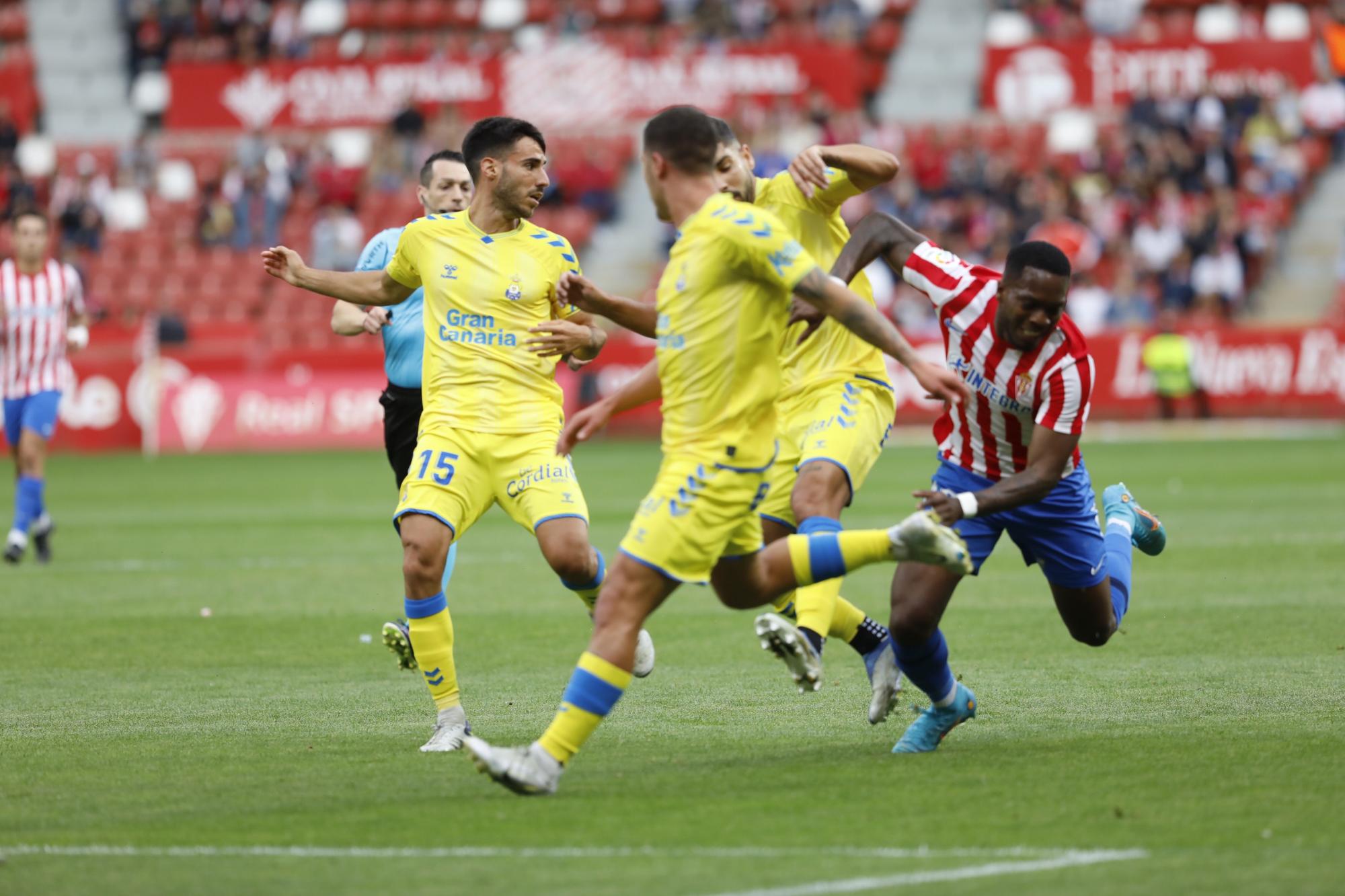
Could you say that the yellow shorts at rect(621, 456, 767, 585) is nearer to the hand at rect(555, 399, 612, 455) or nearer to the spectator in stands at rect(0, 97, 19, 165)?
the hand at rect(555, 399, 612, 455)

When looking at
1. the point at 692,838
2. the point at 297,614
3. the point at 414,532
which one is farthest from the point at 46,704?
the point at 692,838

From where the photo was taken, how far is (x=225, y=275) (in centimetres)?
3638

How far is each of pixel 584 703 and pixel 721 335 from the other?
1348 mm

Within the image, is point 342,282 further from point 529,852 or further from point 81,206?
point 81,206

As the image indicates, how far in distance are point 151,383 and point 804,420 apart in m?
22.3

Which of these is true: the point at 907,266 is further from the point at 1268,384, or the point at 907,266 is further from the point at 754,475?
the point at 1268,384

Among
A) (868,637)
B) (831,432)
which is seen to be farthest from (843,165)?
(868,637)

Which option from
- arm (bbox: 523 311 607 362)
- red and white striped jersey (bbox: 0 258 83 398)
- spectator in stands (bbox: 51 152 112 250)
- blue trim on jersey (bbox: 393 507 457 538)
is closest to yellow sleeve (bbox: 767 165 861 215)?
arm (bbox: 523 311 607 362)

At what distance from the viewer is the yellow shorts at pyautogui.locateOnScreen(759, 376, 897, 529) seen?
8227 millimetres

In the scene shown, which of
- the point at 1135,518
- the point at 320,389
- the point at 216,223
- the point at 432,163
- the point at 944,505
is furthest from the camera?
the point at 216,223

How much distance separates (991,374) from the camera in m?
7.66

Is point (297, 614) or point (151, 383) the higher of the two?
point (297, 614)

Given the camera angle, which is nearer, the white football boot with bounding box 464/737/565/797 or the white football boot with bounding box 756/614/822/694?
the white football boot with bounding box 464/737/565/797

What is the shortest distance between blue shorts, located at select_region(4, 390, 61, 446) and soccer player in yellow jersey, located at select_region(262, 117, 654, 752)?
8037 mm
